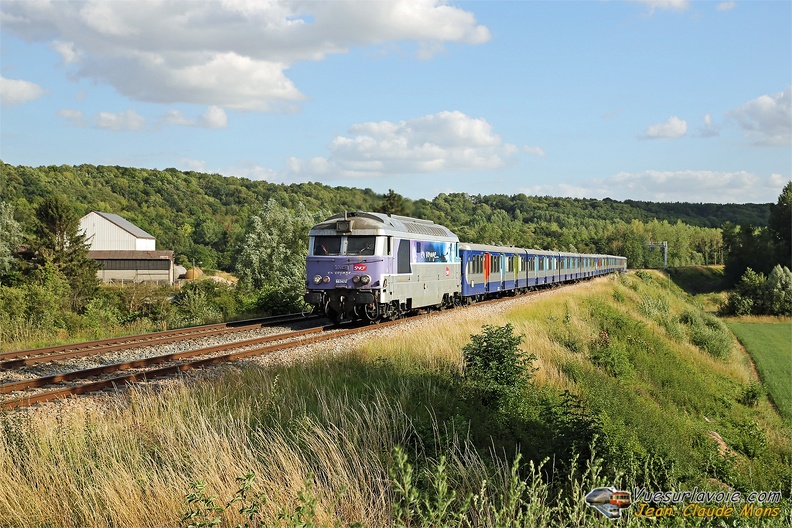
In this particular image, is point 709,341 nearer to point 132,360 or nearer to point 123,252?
point 132,360

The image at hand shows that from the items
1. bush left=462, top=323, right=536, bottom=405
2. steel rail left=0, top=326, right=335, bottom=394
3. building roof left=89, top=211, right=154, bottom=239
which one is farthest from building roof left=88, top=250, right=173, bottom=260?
bush left=462, top=323, right=536, bottom=405

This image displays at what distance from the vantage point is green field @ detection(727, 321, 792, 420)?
31.9 metres

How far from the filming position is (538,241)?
14162 centimetres

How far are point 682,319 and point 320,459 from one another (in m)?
44.8

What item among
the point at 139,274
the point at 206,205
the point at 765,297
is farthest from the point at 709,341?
the point at 206,205

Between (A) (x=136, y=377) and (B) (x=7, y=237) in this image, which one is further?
(B) (x=7, y=237)

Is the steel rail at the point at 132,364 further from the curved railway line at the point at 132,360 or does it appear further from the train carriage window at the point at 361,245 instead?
the train carriage window at the point at 361,245

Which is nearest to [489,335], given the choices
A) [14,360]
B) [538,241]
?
[14,360]

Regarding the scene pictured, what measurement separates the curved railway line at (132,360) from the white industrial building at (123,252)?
68.9 metres

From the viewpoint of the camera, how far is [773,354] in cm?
4609

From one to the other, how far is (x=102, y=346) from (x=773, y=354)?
4480 centimetres

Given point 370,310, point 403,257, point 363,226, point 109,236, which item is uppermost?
point 109,236

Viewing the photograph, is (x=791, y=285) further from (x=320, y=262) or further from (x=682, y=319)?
(x=320, y=262)
